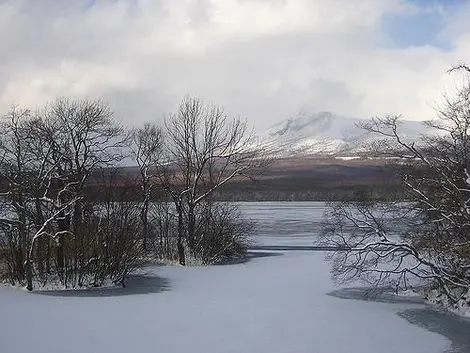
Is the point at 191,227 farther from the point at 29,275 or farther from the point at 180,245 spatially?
the point at 29,275

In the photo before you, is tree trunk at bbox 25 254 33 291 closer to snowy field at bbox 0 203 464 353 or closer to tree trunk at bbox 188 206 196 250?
snowy field at bbox 0 203 464 353

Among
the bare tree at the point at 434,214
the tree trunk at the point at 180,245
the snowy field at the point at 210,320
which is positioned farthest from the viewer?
the tree trunk at the point at 180,245

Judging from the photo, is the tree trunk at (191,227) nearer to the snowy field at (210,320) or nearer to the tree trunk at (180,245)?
the tree trunk at (180,245)

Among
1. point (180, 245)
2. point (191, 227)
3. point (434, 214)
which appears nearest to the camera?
point (434, 214)

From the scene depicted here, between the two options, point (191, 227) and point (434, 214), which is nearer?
point (434, 214)

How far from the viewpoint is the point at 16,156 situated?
25.0 meters

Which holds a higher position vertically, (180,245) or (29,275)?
(180,245)

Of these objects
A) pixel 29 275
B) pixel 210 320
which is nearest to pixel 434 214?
pixel 210 320

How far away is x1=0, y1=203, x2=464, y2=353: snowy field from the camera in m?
11.3

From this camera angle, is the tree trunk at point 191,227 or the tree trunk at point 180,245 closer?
the tree trunk at point 180,245

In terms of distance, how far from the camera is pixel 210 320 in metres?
13.7

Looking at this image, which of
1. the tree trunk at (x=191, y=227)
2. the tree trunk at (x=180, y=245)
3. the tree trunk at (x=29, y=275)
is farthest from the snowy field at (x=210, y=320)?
the tree trunk at (x=191, y=227)

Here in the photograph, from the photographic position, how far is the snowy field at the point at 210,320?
37.2 ft

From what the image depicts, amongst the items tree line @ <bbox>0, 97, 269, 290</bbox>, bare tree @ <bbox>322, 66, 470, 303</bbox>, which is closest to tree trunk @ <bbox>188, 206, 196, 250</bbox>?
tree line @ <bbox>0, 97, 269, 290</bbox>
